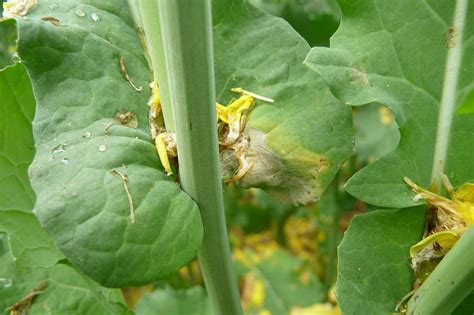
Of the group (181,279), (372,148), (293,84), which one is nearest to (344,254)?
(293,84)

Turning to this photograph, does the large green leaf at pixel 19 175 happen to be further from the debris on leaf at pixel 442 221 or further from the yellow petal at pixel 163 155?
the debris on leaf at pixel 442 221

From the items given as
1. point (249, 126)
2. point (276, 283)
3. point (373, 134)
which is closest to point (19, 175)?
point (249, 126)

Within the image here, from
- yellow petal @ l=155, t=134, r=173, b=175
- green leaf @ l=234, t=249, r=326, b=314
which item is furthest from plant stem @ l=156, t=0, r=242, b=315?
green leaf @ l=234, t=249, r=326, b=314

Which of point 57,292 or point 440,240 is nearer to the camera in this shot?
point 440,240

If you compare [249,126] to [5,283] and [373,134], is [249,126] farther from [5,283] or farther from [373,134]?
[373,134]

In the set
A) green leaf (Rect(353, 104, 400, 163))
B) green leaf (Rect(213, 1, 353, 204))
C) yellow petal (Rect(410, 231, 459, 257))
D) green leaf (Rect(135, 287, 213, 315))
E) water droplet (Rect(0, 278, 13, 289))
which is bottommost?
green leaf (Rect(135, 287, 213, 315))

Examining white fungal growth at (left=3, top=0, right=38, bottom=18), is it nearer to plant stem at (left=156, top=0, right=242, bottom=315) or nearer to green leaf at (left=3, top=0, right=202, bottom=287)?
green leaf at (left=3, top=0, right=202, bottom=287)
